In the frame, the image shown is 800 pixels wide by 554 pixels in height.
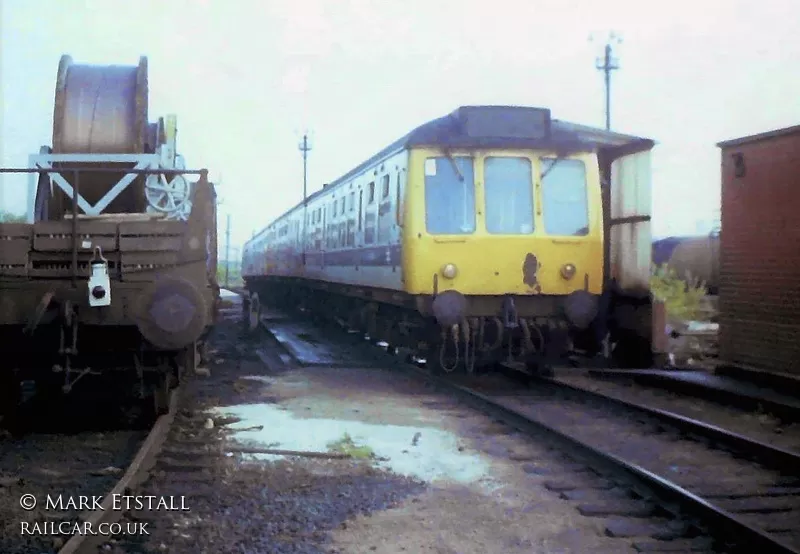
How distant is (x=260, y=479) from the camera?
229 inches

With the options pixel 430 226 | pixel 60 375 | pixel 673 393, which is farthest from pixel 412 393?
pixel 60 375

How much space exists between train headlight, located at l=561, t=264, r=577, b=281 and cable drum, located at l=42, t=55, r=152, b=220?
5106mm

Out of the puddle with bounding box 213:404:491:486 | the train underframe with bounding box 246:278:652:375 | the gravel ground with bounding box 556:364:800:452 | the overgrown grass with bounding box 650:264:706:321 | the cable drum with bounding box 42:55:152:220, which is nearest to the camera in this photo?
the puddle with bounding box 213:404:491:486

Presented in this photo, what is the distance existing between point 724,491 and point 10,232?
534cm

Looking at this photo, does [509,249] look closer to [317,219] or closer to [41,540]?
[41,540]

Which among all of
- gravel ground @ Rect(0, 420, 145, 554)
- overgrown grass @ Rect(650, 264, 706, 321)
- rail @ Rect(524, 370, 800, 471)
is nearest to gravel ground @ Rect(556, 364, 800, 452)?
rail @ Rect(524, 370, 800, 471)

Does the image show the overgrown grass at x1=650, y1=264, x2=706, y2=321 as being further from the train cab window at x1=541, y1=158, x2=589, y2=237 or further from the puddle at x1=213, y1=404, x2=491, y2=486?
the puddle at x1=213, y1=404, x2=491, y2=486

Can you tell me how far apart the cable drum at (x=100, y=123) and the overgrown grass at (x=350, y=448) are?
275cm

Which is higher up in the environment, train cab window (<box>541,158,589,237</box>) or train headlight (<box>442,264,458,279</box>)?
train cab window (<box>541,158,589,237</box>)

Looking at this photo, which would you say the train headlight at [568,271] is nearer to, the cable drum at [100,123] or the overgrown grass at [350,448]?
the overgrown grass at [350,448]

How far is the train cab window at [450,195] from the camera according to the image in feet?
34.6

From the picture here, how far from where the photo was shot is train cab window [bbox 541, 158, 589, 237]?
10812mm

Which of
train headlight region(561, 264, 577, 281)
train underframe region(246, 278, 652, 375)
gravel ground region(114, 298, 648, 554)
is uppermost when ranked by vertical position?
train headlight region(561, 264, 577, 281)

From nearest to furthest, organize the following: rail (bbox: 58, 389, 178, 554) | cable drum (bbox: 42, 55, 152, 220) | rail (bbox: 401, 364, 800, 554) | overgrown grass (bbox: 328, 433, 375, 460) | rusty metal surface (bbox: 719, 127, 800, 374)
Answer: rail (bbox: 58, 389, 178, 554)
rail (bbox: 401, 364, 800, 554)
overgrown grass (bbox: 328, 433, 375, 460)
cable drum (bbox: 42, 55, 152, 220)
rusty metal surface (bbox: 719, 127, 800, 374)
